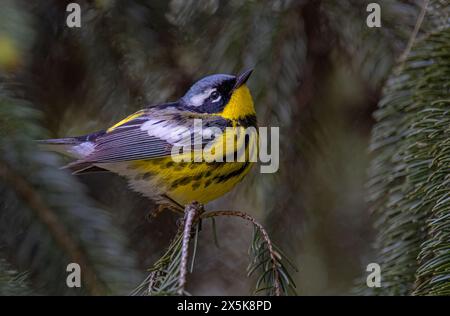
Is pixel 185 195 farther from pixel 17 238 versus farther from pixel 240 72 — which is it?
pixel 17 238

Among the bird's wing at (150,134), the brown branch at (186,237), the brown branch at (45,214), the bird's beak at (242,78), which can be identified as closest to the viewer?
the brown branch at (186,237)

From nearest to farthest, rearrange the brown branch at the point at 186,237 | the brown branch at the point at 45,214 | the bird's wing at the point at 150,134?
the brown branch at the point at 186,237 → the brown branch at the point at 45,214 → the bird's wing at the point at 150,134

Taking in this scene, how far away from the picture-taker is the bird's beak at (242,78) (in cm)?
215

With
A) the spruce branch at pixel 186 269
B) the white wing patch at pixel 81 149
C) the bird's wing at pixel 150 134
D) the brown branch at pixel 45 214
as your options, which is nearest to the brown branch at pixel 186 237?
the spruce branch at pixel 186 269

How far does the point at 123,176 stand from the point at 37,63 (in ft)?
1.49

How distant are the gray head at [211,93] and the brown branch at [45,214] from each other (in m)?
0.75

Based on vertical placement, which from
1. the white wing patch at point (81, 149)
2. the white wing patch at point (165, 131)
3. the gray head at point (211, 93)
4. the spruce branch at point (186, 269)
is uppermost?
the gray head at point (211, 93)

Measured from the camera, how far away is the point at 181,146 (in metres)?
2.26

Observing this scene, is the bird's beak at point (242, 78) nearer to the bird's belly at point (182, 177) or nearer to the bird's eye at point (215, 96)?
the bird's eye at point (215, 96)

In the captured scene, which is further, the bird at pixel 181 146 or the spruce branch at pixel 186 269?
the bird at pixel 181 146

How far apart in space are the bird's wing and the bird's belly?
37 millimetres

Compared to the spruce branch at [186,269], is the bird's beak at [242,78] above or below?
above

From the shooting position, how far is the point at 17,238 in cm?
177

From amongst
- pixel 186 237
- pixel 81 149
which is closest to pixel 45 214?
pixel 186 237
